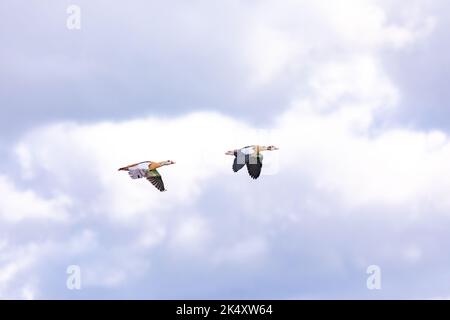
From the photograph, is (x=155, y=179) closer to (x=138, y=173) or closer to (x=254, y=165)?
(x=138, y=173)

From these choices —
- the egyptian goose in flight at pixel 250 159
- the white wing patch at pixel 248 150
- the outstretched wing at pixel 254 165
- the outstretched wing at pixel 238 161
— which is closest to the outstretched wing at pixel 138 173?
the egyptian goose in flight at pixel 250 159

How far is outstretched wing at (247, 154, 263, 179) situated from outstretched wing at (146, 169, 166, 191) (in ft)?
41.5

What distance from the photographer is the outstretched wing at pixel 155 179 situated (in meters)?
144

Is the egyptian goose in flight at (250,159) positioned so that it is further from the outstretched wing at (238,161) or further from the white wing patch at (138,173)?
the white wing patch at (138,173)

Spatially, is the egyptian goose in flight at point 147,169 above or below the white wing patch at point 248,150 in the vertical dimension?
below

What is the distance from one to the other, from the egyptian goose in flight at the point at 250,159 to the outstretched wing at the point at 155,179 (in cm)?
1037

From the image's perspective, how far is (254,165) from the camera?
463 feet

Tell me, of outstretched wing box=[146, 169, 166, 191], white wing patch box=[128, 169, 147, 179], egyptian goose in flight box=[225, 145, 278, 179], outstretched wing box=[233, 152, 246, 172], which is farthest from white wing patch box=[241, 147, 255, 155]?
white wing patch box=[128, 169, 147, 179]

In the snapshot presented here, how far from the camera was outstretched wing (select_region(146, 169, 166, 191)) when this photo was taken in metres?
144

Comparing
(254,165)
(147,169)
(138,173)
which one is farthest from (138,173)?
(254,165)

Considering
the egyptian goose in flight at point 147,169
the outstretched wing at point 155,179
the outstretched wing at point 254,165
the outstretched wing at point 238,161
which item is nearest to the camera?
the outstretched wing at point 254,165
